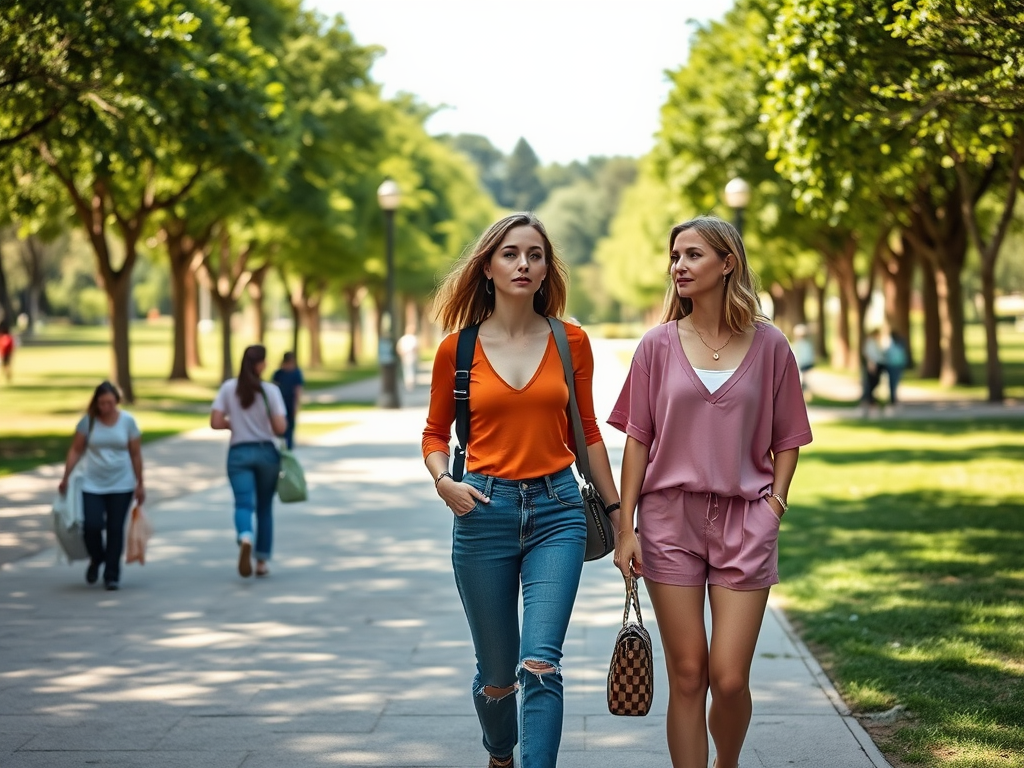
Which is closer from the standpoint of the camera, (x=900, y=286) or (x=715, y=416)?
(x=715, y=416)

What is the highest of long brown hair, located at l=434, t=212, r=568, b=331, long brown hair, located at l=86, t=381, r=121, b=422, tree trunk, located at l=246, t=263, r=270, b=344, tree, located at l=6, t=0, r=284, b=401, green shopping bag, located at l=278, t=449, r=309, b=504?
tree, located at l=6, t=0, r=284, b=401

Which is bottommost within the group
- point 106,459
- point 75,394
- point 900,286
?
point 75,394

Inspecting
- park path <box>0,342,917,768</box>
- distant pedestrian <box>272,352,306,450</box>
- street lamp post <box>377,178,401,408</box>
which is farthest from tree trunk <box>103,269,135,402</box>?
park path <box>0,342,917,768</box>

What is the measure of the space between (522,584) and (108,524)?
582 cm

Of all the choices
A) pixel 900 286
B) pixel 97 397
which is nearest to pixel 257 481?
pixel 97 397

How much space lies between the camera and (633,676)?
4.12 metres

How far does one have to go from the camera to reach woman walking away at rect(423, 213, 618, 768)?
4199mm

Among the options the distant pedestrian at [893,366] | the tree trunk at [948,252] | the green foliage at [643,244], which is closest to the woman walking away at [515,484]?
the distant pedestrian at [893,366]

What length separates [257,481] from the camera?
990 centimetres

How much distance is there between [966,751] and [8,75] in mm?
12061

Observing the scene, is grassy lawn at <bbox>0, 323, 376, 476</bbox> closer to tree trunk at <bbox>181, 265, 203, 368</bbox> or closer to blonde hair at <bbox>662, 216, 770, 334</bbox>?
tree trunk at <bbox>181, 265, 203, 368</bbox>

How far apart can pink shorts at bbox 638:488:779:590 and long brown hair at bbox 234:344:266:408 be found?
604 cm

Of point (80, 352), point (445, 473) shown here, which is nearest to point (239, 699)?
point (445, 473)

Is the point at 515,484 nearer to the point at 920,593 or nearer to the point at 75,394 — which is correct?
the point at 920,593
